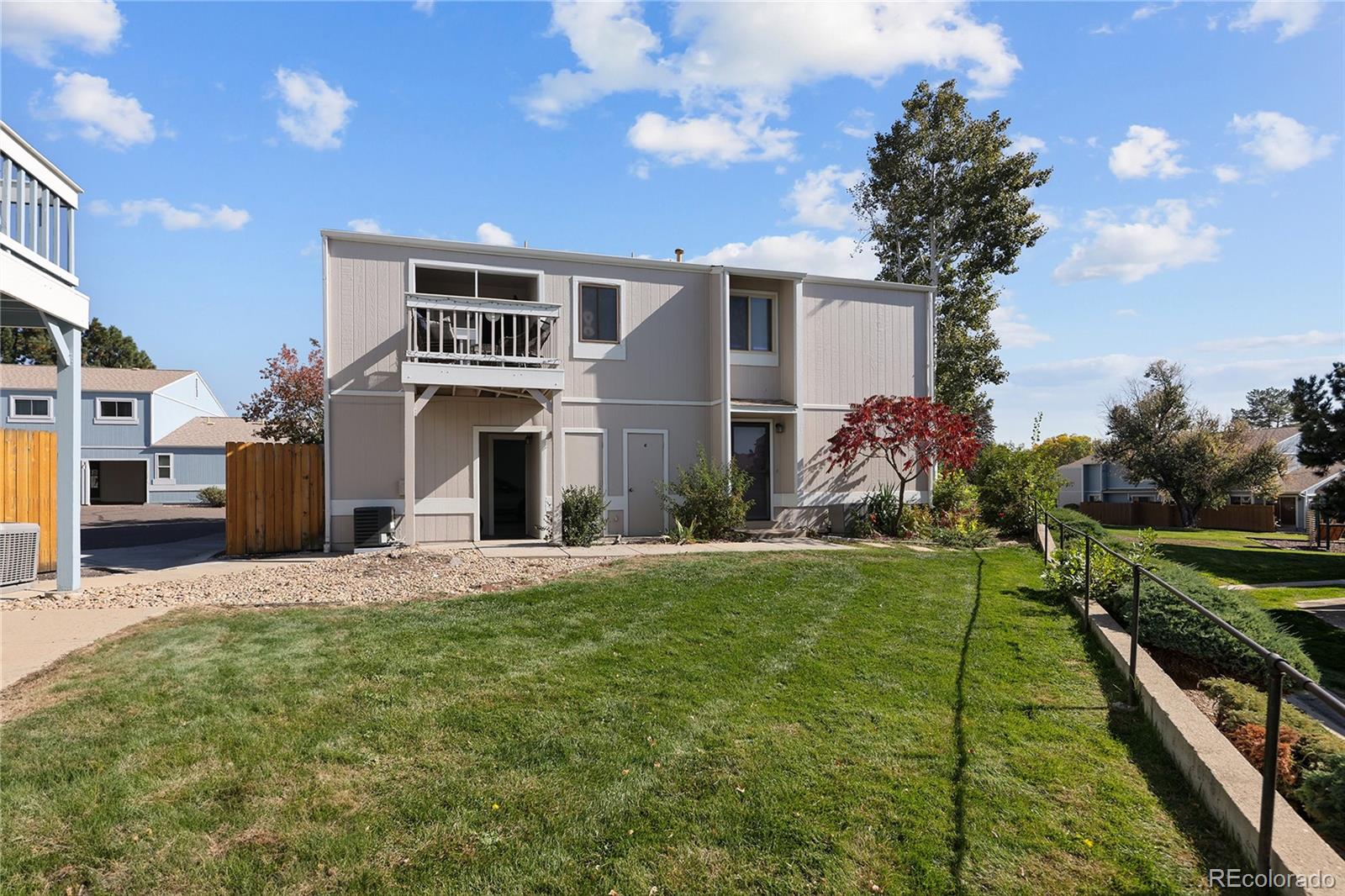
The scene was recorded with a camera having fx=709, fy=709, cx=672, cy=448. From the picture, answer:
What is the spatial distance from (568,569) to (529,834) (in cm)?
683

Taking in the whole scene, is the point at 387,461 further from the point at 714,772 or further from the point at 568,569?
the point at 714,772

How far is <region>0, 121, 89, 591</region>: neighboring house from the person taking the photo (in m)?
6.94

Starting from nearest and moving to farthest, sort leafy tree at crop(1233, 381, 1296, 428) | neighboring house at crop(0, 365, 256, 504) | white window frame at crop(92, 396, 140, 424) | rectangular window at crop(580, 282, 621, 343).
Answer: rectangular window at crop(580, 282, 621, 343), neighboring house at crop(0, 365, 256, 504), white window frame at crop(92, 396, 140, 424), leafy tree at crop(1233, 381, 1296, 428)

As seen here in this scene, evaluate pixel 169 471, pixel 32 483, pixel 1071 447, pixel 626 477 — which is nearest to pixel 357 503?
pixel 32 483

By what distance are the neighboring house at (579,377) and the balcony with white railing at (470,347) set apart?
4 centimetres

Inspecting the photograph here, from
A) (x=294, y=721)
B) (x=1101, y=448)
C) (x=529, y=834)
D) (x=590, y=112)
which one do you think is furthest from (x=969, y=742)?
(x=1101, y=448)

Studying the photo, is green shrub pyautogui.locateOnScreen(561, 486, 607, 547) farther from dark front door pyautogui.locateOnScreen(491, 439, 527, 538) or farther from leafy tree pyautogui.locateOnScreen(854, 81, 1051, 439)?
leafy tree pyautogui.locateOnScreen(854, 81, 1051, 439)

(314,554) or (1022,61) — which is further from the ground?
(1022,61)

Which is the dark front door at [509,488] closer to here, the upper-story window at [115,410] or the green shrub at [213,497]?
the green shrub at [213,497]

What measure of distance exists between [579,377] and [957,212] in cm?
1671

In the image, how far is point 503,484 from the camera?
47.2ft

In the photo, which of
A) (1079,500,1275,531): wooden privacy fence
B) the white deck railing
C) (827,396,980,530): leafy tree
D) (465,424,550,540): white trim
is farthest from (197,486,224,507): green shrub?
(1079,500,1275,531): wooden privacy fence

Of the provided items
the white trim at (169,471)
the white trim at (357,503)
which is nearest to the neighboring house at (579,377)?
the white trim at (357,503)

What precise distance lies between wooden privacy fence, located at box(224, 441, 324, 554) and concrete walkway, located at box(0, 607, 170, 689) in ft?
16.8
